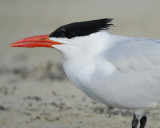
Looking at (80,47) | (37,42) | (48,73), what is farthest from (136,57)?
(48,73)

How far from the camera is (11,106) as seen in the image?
610 centimetres

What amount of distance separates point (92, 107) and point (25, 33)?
324 inches

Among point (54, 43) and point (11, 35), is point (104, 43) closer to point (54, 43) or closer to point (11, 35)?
point (54, 43)

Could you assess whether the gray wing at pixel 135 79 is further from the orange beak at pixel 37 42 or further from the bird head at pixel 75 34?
the orange beak at pixel 37 42

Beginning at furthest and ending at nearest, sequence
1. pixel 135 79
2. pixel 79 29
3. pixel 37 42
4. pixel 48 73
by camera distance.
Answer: pixel 48 73 < pixel 37 42 < pixel 79 29 < pixel 135 79

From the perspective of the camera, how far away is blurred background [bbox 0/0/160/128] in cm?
558

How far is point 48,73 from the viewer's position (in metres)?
8.22

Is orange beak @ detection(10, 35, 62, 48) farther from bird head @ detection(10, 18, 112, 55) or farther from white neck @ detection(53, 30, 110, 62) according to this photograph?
white neck @ detection(53, 30, 110, 62)

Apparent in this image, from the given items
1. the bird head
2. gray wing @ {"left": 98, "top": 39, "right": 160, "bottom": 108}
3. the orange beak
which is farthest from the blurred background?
the bird head

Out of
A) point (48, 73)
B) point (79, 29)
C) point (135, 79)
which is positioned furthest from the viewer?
point (48, 73)

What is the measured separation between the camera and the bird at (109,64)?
4168 millimetres

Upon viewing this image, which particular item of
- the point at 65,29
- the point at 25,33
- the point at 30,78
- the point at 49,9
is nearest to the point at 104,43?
the point at 65,29

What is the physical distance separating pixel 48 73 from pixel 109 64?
→ 13.5 ft

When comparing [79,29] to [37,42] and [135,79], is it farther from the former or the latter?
[135,79]
